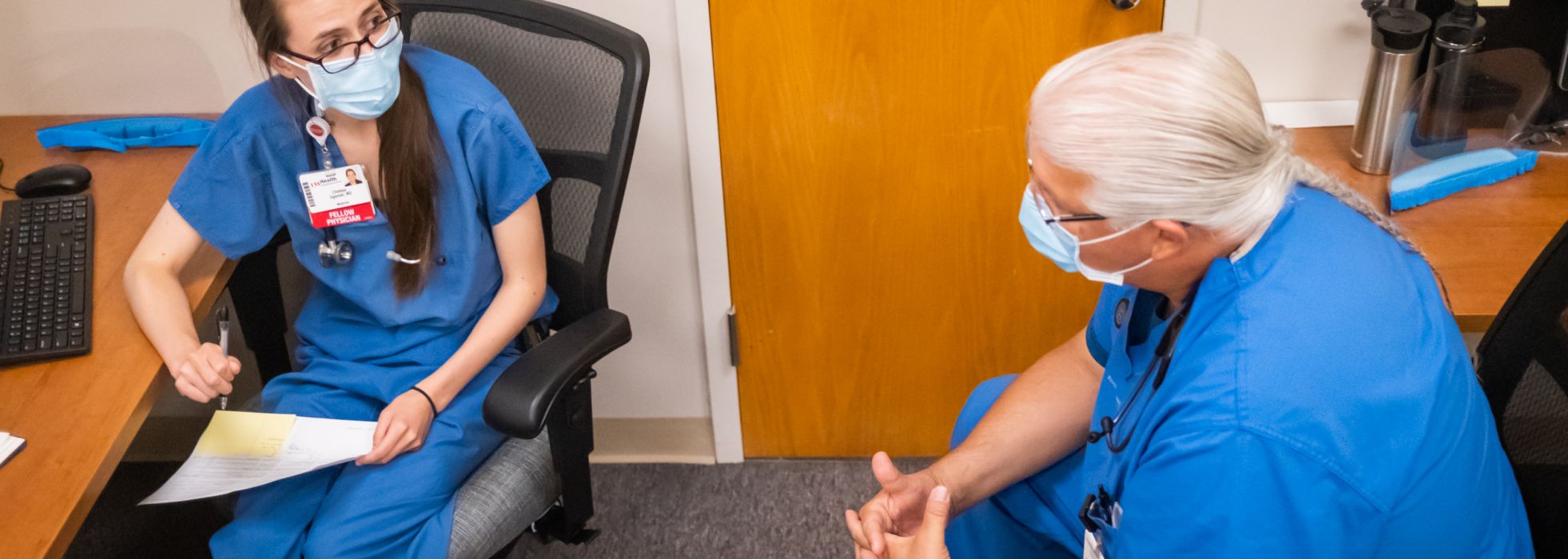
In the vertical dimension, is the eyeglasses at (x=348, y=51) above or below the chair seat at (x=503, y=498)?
above

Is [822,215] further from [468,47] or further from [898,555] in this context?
[898,555]

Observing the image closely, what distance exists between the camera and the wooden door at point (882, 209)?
188cm

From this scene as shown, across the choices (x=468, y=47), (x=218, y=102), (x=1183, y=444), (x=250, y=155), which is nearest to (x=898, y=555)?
(x=1183, y=444)

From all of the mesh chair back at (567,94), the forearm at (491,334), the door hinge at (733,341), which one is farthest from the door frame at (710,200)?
the forearm at (491,334)

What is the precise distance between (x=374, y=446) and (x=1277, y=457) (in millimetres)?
1041

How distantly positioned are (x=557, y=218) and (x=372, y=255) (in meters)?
0.26

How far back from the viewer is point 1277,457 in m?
1.00

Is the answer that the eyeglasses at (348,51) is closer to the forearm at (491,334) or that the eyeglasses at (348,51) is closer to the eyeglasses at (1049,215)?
the forearm at (491,334)

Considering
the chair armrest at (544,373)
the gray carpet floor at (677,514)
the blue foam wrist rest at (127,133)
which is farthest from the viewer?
the gray carpet floor at (677,514)

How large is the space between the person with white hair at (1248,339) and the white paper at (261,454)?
73cm

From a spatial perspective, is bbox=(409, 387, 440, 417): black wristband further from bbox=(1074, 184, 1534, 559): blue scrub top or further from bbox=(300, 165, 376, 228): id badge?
bbox=(1074, 184, 1534, 559): blue scrub top

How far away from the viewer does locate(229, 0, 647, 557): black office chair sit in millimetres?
1466

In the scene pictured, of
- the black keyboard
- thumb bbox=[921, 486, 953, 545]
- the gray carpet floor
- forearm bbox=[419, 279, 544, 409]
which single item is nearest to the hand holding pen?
the black keyboard

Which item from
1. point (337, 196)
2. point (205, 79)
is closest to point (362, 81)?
point (337, 196)
